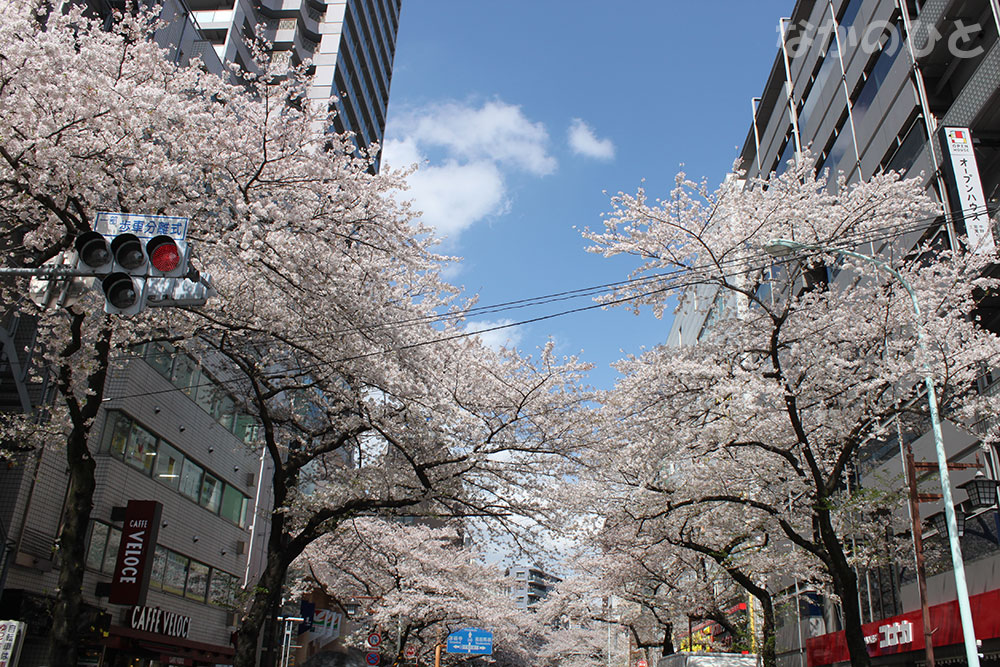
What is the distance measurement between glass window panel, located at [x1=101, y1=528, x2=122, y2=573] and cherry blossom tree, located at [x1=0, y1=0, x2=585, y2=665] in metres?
4.74

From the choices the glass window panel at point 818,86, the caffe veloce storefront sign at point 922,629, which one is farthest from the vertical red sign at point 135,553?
the glass window panel at point 818,86

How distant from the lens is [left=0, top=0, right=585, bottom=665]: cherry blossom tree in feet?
34.5

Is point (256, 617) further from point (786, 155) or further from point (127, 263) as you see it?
point (786, 155)

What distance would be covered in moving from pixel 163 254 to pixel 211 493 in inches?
816

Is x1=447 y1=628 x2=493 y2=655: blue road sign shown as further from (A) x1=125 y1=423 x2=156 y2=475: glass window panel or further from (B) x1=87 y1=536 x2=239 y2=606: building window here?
(A) x1=125 y1=423 x2=156 y2=475: glass window panel

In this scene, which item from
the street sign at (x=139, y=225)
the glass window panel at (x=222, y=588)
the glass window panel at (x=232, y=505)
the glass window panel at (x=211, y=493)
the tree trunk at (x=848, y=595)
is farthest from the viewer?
the glass window panel at (x=232, y=505)

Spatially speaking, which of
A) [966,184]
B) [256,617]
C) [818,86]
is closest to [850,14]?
[818,86]

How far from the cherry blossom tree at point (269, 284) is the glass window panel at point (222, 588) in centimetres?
1095

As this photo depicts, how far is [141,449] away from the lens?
20.6 meters

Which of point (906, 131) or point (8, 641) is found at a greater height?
point (906, 131)

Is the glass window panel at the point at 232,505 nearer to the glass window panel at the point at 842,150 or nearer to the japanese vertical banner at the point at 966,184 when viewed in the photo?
the japanese vertical banner at the point at 966,184

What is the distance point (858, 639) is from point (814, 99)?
A: 80.6 feet

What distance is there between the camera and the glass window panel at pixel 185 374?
2280cm

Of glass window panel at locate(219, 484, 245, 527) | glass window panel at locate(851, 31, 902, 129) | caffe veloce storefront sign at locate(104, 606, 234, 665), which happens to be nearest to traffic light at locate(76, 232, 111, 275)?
caffe veloce storefront sign at locate(104, 606, 234, 665)
